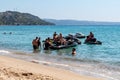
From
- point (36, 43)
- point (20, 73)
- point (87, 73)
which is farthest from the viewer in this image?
point (36, 43)

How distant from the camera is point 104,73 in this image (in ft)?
49.6

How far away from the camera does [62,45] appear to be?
29.7 meters

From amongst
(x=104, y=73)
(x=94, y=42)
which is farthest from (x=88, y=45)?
(x=104, y=73)

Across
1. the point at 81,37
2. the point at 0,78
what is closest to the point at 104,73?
the point at 0,78

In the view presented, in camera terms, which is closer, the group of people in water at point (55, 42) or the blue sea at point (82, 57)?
the blue sea at point (82, 57)

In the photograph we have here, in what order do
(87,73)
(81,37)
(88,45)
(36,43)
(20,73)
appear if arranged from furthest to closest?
(81,37)
(88,45)
(36,43)
(87,73)
(20,73)

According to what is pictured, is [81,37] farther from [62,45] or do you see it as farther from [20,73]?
[20,73]

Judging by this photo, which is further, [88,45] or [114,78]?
[88,45]

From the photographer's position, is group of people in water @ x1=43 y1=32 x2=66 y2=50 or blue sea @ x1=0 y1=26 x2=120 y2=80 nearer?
blue sea @ x1=0 y1=26 x2=120 y2=80

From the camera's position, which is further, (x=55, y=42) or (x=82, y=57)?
(x=55, y=42)

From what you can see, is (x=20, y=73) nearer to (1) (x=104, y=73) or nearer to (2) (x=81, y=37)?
(1) (x=104, y=73)

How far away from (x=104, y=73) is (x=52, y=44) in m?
14.9

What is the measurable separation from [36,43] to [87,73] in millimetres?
15019

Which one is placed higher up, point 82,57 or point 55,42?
point 55,42
